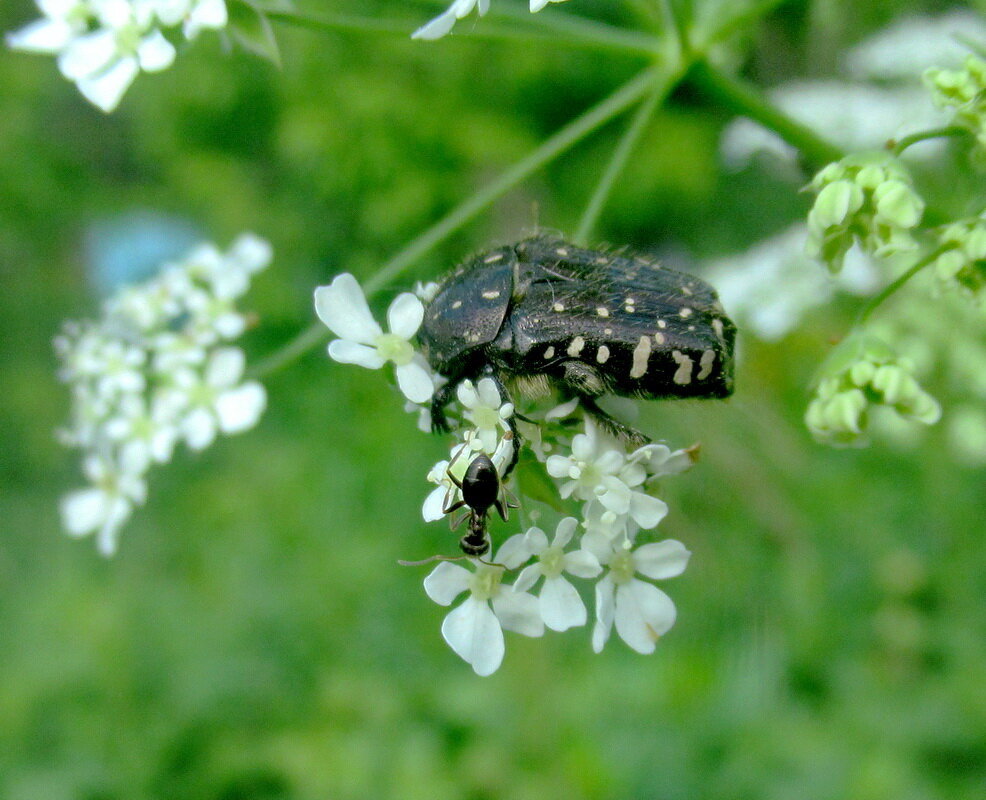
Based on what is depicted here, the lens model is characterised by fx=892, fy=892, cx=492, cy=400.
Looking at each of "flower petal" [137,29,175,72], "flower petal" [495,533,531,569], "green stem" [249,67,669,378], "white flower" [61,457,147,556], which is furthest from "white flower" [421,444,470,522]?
"white flower" [61,457,147,556]

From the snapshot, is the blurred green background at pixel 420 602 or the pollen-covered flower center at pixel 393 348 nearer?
the pollen-covered flower center at pixel 393 348

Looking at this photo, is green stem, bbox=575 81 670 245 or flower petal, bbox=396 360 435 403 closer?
flower petal, bbox=396 360 435 403

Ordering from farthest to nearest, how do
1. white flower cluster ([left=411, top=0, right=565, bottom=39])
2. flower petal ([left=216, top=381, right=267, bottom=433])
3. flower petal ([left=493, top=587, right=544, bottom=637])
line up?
flower petal ([left=216, top=381, right=267, bottom=433])
flower petal ([left=493, top=587, right=544, bottom=637])
white flower cluster ([left=411, top=0, right=565, bottom=39])

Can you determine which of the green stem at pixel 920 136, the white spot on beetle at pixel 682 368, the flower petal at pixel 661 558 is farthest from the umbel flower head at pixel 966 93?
the flower petal at pixel 661 558

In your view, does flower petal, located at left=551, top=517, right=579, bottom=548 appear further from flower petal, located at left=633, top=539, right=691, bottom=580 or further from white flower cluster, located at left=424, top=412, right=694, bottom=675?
flower petal, located at left=633, top=539, right=691, bottom=580

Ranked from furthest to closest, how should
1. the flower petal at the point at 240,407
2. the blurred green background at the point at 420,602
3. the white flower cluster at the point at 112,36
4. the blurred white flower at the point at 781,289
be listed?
the blurred green background at the point at 420,602 → the blurred white flower at the point at 781,289 → the flower petal at the point at 240,407 → the white flower cluster at the point at 112,36

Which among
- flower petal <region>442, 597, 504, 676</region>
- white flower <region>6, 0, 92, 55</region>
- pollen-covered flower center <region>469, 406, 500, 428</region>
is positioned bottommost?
flower petal <region>442, 597, 504, 676</region>

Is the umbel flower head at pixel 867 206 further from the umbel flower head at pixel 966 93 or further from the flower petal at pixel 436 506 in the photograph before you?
the flower petal at pixel 436 506
